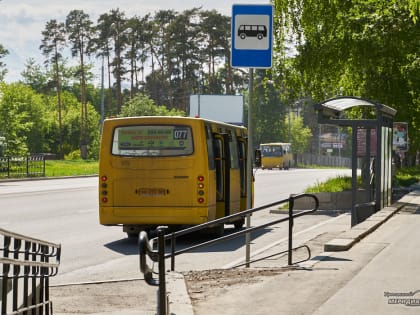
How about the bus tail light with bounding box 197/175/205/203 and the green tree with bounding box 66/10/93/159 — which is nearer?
the bus tail light with bounding box 197/175/205/203

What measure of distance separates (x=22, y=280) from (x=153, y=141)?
33.8ft

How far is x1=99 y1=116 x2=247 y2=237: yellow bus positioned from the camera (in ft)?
57.7

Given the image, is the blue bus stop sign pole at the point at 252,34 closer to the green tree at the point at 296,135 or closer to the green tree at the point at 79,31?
the green tree at the point at 79,31

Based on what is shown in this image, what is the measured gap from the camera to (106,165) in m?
18.0

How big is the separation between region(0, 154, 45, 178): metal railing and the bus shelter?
32.4m

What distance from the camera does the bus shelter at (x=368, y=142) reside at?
19375 mm

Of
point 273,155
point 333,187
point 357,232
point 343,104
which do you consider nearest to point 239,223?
point 343,104

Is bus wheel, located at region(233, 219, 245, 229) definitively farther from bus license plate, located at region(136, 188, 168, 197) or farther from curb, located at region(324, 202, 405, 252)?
bus license plate, located at region(136, 188, 168, 197)

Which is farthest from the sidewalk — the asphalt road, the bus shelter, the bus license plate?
the bus shelter

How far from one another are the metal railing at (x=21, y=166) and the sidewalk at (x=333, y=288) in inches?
1583

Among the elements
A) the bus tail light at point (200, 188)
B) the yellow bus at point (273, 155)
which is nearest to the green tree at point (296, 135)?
the yellow bus at point (273, 155)

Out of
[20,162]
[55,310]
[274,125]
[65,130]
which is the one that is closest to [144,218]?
[55,310]

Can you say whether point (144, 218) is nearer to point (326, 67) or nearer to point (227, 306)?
point (227, 306)

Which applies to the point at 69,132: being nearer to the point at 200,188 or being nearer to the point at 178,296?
the point at 200,188
